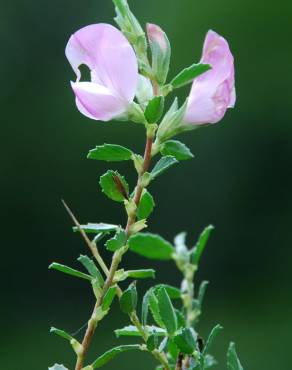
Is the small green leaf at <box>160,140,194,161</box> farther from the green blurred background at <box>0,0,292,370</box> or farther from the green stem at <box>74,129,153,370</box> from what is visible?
the green blurred background at <box>0,0,292,370</box>

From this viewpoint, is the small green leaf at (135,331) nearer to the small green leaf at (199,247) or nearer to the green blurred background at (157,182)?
the small green leaf at (199,247)

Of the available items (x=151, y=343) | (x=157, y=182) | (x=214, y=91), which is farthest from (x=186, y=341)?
(x=157, y=182)

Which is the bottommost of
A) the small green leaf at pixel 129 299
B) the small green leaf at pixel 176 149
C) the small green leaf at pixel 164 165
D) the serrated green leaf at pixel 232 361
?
→ the serrated green leaf at pixel 232 361

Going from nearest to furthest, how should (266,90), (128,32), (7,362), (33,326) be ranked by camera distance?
1. (128,32)
2. (7,362)
3. (33,326)
4. (266,90)

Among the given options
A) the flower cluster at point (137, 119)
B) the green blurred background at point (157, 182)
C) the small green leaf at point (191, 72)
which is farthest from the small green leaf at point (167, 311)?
the green blurred background at point (157, 182)

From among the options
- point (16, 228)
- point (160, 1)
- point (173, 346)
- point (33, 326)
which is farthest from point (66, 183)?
point (173, 346)

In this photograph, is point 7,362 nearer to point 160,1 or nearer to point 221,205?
point 221,205

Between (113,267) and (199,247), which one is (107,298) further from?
(199,247)
